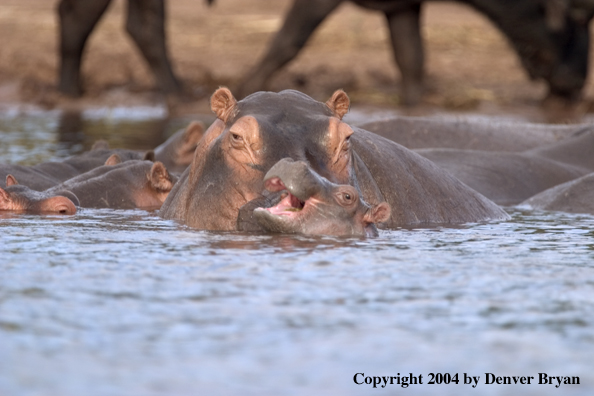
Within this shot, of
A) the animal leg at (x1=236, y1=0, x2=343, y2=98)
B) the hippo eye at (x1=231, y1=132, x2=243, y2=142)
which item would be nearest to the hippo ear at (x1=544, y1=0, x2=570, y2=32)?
the animal leg at (x1=236, y1=0, x2=343, y2=98)

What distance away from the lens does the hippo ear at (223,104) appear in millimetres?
4754

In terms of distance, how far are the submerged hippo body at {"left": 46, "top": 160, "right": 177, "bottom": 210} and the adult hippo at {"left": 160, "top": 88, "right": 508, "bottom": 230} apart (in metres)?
0.87

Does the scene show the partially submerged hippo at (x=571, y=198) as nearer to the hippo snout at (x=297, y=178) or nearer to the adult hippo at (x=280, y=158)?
the adult hippo at (x=280, y=158)

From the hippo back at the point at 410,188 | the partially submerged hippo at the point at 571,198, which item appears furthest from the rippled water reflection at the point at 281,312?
the partially submerged hippo at the point at 571,198

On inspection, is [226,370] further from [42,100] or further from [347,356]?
[42,100]

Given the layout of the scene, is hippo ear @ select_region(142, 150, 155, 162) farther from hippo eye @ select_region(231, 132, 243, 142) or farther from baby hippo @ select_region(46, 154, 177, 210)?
hippo eye @ select_region(231, 132, 243, 142)

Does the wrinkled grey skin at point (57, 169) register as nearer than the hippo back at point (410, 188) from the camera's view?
No

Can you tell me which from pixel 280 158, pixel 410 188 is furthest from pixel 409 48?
pixel 280 158

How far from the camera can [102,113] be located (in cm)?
1473

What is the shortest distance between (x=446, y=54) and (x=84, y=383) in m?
17.2

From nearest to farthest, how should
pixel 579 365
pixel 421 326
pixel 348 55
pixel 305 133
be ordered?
1. pixel 579 365
2. pixel 421 326
3. pixel 305 133
4. pixel 348 55

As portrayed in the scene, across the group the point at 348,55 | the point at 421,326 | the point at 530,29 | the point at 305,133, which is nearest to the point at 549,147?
the point at 305,133

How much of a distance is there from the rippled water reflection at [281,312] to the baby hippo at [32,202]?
818 millimetres

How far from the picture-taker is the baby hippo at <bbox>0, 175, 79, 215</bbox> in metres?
5.47
